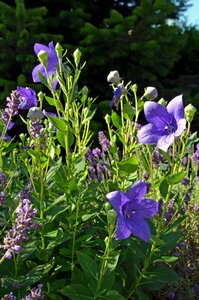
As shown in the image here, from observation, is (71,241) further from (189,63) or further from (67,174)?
(189,63)

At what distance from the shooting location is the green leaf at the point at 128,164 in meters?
1.79

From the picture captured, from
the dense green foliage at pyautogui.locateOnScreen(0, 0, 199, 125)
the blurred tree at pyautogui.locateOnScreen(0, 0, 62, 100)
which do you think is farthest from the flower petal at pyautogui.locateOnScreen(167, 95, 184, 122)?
the blurred tree at pyautogui.locateOnScreen(0, 0, 62, 100)

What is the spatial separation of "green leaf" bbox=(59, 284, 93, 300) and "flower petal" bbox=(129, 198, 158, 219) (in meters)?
0.34

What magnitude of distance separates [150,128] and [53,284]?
688 mm

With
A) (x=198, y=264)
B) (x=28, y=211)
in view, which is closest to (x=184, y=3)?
(x=198, y=264)

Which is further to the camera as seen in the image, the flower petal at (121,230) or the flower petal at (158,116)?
the flower petal at (158,116)

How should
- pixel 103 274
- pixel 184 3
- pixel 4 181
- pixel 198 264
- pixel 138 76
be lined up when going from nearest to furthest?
pixel 103 274, pixel 4 181, pixel 198 264, pixel 138 76, pixel 184 3

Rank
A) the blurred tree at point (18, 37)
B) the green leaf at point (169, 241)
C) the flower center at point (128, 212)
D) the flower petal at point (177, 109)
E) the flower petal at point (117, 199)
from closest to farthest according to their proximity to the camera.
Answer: the flower petal at point (117, 199) → the flower center at point (128, 212) → the flower petal at point (177, 109) → the green leaf at point (169, 241) → the blurred tree at point (18, 37)

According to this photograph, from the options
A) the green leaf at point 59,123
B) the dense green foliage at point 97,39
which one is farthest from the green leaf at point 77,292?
the dense green foliage at point 97,39

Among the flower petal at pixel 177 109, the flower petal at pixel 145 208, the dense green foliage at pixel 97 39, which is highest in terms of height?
the flower petal at pixel 177 109

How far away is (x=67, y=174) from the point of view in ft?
6.64

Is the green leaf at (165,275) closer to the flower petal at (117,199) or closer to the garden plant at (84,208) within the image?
the garden plant at (84,208)

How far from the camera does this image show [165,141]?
1844 mm

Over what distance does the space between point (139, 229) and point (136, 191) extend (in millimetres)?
125
